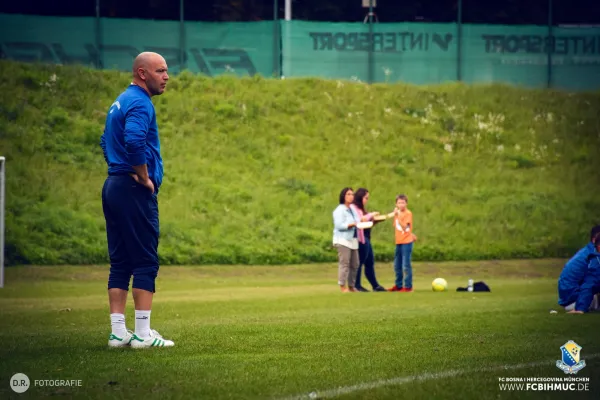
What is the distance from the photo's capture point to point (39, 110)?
1503 inches

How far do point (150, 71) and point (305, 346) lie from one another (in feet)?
8.88

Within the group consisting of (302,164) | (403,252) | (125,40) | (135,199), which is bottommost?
(403,252)

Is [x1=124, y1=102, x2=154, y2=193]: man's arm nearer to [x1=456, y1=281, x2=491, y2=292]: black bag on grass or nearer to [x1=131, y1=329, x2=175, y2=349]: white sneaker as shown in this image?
[x1=131, y1=329, x2=175, y2=349]: white sneaker

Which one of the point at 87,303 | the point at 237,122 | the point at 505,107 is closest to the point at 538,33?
the point at 505,107

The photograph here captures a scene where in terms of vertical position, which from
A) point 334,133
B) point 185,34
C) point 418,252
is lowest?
point 418,252

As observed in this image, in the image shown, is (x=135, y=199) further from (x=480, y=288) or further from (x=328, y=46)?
(x=328, y=46)

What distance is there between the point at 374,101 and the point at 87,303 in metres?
25.1

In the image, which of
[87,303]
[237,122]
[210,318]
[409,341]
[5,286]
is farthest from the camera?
[237,122]

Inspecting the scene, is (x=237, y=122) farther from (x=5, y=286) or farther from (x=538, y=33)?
(x=5, y=286)

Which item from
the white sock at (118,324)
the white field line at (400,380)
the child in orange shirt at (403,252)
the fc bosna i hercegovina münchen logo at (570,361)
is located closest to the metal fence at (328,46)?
the child in orange shirt at (403,252)

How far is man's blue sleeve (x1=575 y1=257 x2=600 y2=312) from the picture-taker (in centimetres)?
1430

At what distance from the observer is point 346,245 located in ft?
69.7

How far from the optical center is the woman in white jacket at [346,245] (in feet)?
69.5

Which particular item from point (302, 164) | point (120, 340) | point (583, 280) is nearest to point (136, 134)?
point (120, 340)
